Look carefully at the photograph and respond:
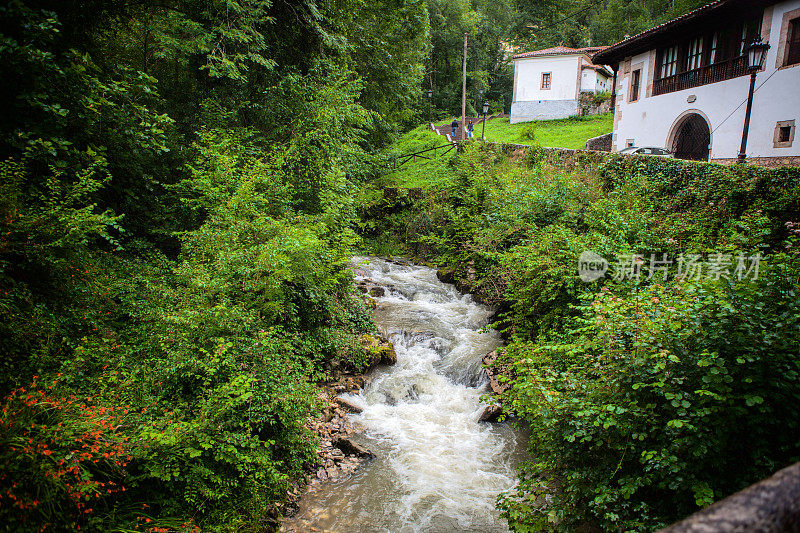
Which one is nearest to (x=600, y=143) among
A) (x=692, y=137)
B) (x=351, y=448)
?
(x=692, y=137)

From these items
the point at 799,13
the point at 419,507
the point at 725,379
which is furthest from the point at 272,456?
the point at 799,13

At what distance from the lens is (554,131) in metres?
34.6

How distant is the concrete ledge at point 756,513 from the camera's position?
125cm

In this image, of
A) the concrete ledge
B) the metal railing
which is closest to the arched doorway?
the metal railing

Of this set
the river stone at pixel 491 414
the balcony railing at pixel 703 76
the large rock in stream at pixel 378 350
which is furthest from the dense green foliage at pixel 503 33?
the river stone at pixel 491 414

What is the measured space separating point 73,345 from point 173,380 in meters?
1.30

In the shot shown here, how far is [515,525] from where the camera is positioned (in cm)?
506

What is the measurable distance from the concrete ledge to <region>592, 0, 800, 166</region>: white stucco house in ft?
60.2

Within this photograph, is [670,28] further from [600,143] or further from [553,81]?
[553,81]

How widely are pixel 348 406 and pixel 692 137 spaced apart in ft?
68.1

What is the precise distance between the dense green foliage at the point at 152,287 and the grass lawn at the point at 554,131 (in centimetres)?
2225

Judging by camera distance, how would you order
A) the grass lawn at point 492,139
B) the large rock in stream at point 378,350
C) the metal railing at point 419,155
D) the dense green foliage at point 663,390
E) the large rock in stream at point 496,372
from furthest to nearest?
1. the metal railing at point 419,155
2. the grass lawn at point 492,139
3. the large rock in stream at point 378,350
4. the large rock in stream at point 496,372
5. the dense green foliage at point 663,390
